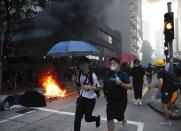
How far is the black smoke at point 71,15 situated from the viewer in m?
21.9

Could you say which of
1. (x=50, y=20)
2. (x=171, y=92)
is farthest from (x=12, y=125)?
(x=50, y=20)

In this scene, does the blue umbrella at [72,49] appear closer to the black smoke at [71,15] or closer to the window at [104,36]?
the black smoke at [71,15]

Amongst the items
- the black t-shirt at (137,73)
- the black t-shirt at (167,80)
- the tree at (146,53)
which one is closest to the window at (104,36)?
the black t-shirt at (137,73)

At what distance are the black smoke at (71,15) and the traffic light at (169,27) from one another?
1238 centimetres

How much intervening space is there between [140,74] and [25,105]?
418 cm

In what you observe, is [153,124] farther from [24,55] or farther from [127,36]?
[127,36]

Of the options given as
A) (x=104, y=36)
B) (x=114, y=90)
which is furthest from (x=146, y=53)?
(x=114, y=90)

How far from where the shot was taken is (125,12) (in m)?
67.3

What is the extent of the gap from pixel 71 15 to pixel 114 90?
1745 centimetres

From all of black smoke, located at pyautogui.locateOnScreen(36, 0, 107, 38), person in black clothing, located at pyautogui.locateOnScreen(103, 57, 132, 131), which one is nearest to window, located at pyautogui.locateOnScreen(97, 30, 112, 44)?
black smoke, located at pyautogui.locateOnScreen(36, 0, 107, 38)

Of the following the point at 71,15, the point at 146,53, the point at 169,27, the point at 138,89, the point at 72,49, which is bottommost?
the point at 138,89

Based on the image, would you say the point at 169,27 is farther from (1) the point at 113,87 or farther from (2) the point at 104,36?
(2) the point at 104,36

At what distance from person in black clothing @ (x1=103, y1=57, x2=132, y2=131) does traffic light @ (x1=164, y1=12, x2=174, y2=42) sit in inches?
176

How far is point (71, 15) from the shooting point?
22.3 meters
